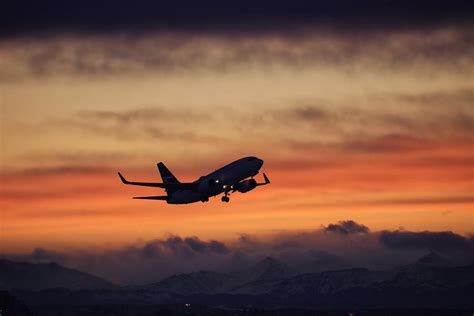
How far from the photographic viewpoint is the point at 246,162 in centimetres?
19150

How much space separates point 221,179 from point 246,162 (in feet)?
23.3

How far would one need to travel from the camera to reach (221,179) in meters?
192
